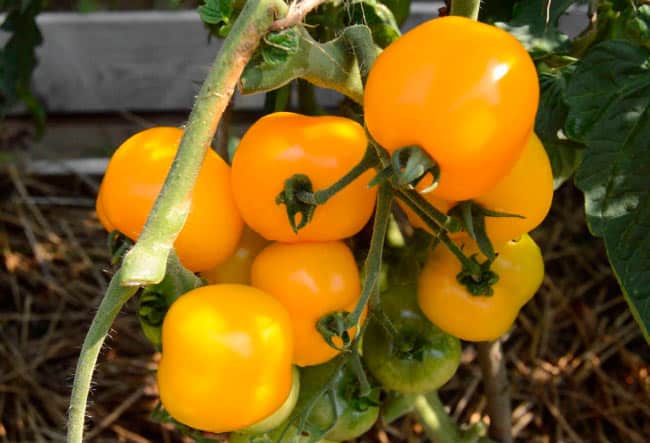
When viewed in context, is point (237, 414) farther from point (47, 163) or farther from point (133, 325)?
point (47, 163)

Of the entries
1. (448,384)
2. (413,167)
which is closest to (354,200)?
(413,167)

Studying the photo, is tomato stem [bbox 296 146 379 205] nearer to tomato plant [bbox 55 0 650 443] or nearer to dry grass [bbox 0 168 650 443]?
tomato plant [bbox 55 0 650 443]

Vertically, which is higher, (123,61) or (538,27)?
(538,27)

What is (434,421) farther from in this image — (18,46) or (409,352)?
(18,46)

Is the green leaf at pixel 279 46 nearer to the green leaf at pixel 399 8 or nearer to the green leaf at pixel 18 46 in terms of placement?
Result: the green leaf at pixel 399 8

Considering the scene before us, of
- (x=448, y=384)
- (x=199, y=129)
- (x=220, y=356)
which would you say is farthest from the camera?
(x=448, y=384)

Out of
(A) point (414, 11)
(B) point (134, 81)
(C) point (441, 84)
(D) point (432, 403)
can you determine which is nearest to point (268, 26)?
(C) point (441, 84)
